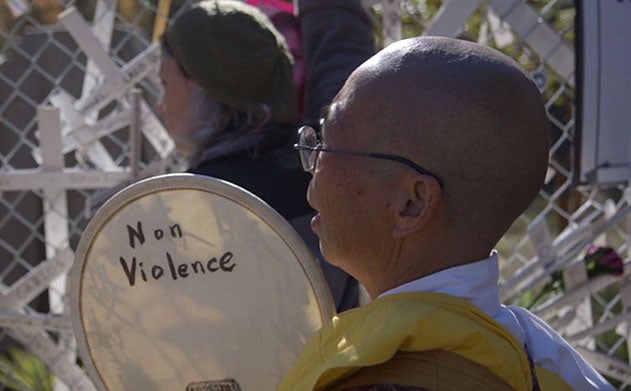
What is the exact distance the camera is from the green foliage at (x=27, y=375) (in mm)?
3644

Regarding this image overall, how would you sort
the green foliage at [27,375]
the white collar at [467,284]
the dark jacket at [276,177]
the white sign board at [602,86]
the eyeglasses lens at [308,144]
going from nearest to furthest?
the white collar at [467,284], the eyeglasses lens at [308,144], the dark jacket at [276,177], the white sign board at [602,86], the green foliage at [27,375]

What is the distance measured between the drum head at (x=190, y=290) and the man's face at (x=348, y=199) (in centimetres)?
26

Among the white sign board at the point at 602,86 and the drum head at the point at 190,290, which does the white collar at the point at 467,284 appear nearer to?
the drum head at the point at 190,290

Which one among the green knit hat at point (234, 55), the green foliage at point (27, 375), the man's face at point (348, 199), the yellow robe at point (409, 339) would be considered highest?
the man's face at point (348, 199)

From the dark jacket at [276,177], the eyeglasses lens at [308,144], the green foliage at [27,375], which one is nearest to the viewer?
the eyeglasses lens at [308,144]

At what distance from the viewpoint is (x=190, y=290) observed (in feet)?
5.93

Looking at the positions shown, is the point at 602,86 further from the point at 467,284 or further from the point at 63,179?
the point at 467,284

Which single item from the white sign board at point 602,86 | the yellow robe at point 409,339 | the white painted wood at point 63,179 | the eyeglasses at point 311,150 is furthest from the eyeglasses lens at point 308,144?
the white painted wood at point 63,179

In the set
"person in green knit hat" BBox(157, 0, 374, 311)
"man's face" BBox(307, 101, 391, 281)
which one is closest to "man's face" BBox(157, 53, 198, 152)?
"person in green knit hat" BBox(157, 0, 374, 311)

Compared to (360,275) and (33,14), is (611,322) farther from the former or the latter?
(33,14)

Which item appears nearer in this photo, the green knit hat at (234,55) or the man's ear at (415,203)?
the man's ear at (415,203)

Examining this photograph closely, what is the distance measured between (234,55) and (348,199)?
94 centimetres

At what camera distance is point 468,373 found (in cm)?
127

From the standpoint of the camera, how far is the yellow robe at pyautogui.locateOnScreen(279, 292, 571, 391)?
126 cm
